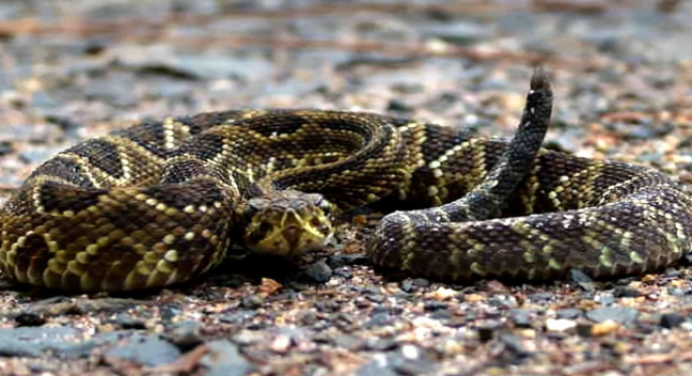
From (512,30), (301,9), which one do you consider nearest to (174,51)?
(301,9)

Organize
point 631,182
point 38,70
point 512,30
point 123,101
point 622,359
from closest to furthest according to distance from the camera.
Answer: point 622,359, point 631,182, point 123,101, point 38,70, point 512,30

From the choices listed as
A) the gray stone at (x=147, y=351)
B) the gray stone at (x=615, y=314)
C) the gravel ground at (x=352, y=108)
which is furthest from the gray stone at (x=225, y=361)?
the gray stone at (x=615, y=314)

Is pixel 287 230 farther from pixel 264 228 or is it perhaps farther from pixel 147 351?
pixel 147 351

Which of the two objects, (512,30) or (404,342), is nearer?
(404,342)

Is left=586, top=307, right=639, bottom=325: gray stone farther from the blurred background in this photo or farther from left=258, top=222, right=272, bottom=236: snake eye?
the blurred background

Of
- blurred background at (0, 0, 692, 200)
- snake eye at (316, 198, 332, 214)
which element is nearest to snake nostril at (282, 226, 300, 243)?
snake eye at (316, 198, 332, 214)

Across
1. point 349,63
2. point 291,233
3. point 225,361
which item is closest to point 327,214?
point 291,233

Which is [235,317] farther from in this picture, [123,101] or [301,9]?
[301,9]
